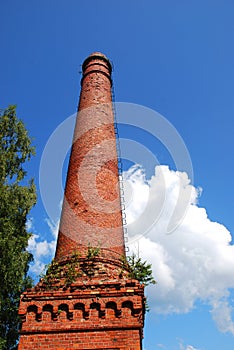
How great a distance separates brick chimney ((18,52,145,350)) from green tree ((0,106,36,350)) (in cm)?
235

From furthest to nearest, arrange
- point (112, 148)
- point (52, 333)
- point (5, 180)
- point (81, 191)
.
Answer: point (5, 180) → point (112, 148) → point (81, 191) → point (52, 333)

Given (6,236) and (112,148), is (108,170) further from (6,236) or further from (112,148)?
(6,236)

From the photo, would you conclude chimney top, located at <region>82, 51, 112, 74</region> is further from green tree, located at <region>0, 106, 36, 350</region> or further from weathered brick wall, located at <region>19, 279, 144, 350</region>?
weathered brick wall, located at <region>19, 279, 144, 350</region>

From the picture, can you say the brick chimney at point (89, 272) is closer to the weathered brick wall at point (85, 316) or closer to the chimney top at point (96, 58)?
the weathered brick wall at point (85, 316)

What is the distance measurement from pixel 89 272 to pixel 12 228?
3.88 meters

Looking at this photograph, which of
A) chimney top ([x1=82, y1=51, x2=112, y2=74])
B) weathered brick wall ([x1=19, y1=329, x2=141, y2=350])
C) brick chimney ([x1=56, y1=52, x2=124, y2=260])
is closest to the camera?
weathered brick wall ([x1=19, y1=329, x2=141, y2=350])

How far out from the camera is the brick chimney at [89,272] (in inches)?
243

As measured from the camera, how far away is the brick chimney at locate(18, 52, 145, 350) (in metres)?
6.18

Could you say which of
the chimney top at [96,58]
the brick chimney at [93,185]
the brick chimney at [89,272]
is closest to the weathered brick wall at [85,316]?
the brick chimney at [89,272]

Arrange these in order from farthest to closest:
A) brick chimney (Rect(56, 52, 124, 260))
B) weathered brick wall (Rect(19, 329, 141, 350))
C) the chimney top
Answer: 1. the chimney top
2. brick chimney (Rect(56, 52, 124, 260))
3. weathered brick wall (Rect(19, 329, 141, 350))

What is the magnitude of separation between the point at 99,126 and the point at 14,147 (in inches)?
179

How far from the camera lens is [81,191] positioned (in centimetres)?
880

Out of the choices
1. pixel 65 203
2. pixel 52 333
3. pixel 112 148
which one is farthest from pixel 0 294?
pixel 112 148

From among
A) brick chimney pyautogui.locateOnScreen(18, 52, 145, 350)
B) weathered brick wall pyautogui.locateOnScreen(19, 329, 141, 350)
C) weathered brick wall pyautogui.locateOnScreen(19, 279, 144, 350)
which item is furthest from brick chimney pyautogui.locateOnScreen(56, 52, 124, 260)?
weathered brick wall pyautogui.locateOnScreen(19, 329, 141, 350)
